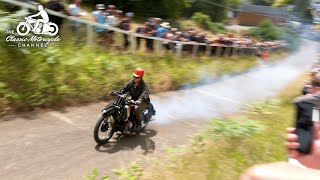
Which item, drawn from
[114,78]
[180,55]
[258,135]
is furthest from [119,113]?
[180,55]

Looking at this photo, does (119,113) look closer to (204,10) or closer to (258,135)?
(258,135)

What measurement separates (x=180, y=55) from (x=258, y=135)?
32.3ft

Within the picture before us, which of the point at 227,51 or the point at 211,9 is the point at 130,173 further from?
the point at 211,9

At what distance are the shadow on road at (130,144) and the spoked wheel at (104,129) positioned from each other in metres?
0.15

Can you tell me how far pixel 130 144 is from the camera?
7.73 m

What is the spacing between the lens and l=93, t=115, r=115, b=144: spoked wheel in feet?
23.0

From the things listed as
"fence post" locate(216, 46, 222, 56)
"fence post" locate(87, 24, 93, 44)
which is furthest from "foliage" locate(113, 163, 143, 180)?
"fence post" locate(216, 46, 222, 56)

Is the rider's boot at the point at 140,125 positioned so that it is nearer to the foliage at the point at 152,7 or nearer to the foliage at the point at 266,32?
the foliage at the point at 152,7

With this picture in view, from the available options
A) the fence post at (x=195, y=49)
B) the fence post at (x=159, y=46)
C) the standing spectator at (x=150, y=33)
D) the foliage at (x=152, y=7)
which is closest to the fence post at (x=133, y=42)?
the standing spectator at (x=150, y=33)

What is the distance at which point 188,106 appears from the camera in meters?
11.6

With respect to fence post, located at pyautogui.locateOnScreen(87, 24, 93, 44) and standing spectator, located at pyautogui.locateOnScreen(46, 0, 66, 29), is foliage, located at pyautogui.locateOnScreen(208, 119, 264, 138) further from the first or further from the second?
fence post, located at pyautogui.locateOnScreen(87, 24, 93, 44)

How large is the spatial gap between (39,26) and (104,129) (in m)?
3.99

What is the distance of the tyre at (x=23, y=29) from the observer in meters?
8.28

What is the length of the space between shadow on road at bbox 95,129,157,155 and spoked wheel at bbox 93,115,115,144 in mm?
154
